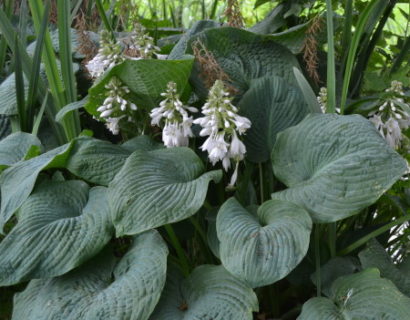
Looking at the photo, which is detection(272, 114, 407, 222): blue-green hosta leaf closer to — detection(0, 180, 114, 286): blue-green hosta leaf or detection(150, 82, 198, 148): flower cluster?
detection(150, 82, 198, 148): flower cluster

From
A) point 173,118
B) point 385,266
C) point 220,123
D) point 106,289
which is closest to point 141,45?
point 173,118

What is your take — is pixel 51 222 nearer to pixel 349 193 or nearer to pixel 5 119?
pixel 349 193

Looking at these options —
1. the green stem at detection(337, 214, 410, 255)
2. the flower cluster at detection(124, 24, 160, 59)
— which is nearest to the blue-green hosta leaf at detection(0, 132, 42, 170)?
the flower cluster at detection(124, 24, 160, 59)

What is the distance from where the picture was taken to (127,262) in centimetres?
121

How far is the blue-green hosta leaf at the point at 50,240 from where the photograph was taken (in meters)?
1.15

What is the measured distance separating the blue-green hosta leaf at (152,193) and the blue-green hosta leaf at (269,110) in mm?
221

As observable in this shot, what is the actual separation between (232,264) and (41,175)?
58cm

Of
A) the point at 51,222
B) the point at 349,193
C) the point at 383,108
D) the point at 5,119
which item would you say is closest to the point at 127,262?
the point at 51,222

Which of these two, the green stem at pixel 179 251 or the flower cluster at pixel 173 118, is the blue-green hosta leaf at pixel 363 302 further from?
the flower cluster at pixel 173 118

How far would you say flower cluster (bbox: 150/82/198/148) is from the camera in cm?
129

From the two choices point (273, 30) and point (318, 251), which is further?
point (273, 30)

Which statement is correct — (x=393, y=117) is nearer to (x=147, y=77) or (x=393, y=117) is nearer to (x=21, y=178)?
(x=147, y=77)

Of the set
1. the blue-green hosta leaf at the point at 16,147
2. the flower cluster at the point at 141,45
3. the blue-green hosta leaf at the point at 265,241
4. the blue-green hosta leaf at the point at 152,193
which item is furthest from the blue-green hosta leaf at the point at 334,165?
the blue-green hosta leaf at the point at 16,147

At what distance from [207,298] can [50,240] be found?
1.09 ft
